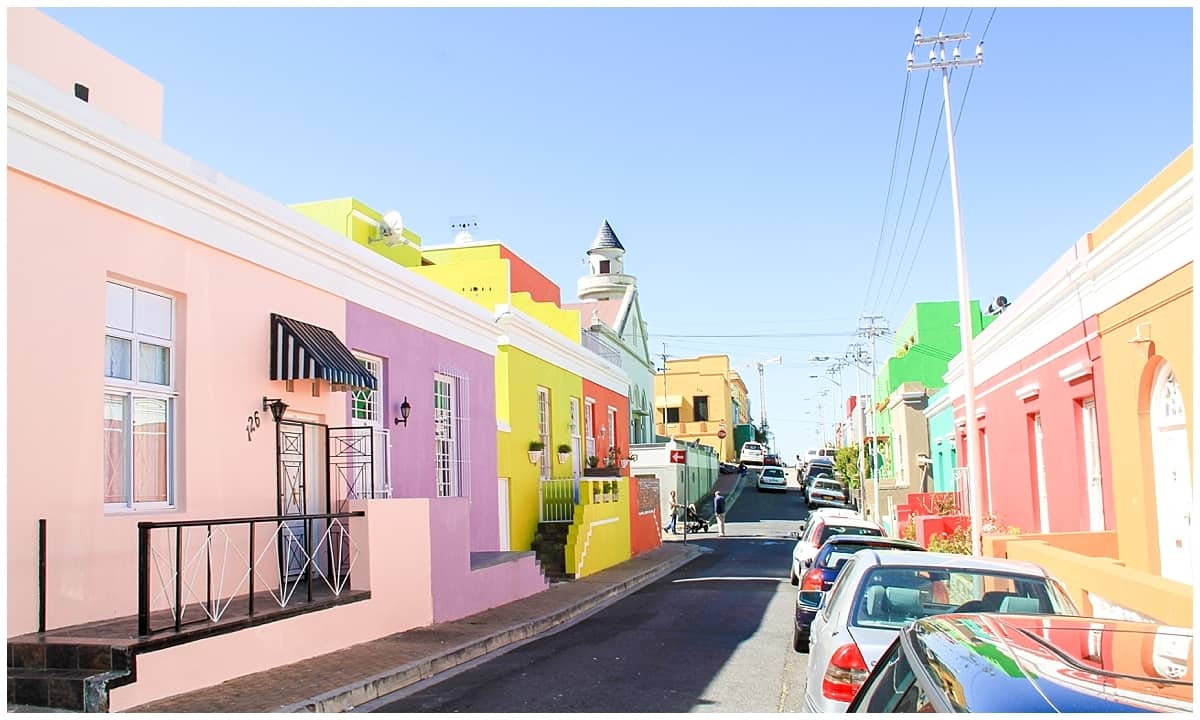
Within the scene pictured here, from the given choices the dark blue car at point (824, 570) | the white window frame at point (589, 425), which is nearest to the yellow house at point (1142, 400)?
the dark blue car at point (824, 570)

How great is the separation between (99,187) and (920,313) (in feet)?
Result: 131

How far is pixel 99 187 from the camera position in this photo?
9328 millimetres

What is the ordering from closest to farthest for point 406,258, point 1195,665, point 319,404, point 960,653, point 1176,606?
1. point 1195,665
2. point 960,653
3. point 1176,606
4. point 319,404
5. point 406,258

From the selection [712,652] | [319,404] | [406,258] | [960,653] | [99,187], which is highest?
[406,258]

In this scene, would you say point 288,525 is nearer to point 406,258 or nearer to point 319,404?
point 319,404

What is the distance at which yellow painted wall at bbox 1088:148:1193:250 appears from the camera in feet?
34.6

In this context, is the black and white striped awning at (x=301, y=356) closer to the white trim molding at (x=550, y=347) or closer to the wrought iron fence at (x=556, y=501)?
the white trim molding at (x=550, y=347)

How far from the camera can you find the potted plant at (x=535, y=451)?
2216 centimetres

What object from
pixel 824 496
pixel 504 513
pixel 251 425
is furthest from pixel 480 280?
pixel 824 496

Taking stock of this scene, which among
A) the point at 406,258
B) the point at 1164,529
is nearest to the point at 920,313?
the point at 406,258

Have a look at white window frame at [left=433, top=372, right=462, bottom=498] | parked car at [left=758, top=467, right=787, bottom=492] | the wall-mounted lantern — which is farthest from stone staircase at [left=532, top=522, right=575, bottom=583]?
parked car at [left=758, top=467, right=787, bottom=492]

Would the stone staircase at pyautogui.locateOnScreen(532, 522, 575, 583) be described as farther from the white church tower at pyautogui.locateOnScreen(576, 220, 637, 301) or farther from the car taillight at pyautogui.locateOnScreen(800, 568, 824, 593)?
the white church tower at pyautogui.locateOnScreen(576, 220, 637, 301)

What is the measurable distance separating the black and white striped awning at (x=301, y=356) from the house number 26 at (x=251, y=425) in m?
0.53

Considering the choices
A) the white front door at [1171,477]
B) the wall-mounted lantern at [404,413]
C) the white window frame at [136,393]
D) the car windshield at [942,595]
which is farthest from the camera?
the wall-mounted lantern at [404,413]
